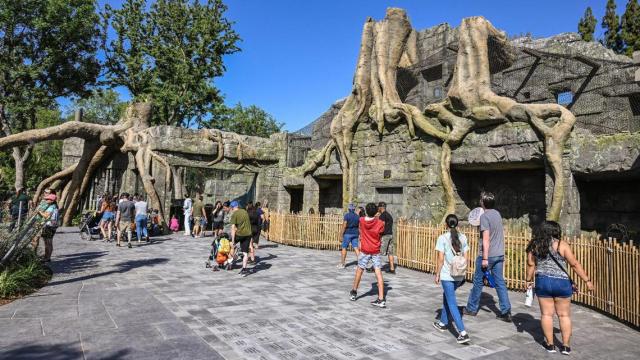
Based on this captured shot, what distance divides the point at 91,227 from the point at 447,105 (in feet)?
42.3

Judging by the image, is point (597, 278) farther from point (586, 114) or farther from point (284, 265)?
point (586, 114)

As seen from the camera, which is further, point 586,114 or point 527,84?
point 527,84

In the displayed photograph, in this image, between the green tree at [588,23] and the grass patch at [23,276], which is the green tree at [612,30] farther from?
the grass patch at [23,276]

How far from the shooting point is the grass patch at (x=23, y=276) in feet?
19.3

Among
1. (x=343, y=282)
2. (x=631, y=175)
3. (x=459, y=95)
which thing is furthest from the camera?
(x=459, y=95)

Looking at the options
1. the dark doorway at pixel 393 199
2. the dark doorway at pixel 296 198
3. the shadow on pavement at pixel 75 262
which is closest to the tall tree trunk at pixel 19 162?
the dark doorway at pixel 296 198

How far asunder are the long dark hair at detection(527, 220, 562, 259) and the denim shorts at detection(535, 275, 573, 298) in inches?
9.8

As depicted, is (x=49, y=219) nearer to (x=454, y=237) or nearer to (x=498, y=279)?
(x=454, y=237)

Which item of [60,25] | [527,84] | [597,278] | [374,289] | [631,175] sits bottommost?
[374,289]

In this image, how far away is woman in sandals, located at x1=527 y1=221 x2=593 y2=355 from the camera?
167 inches

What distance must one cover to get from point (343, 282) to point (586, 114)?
367 inches

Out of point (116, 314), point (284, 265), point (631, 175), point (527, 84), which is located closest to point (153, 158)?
point (284, 265)

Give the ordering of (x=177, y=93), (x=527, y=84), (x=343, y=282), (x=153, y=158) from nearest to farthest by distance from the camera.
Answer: (x=343, y=282) < (x=527, y=84) < (x=153, y=158) < (x=177, y=93)

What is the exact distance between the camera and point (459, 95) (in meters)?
11.3
